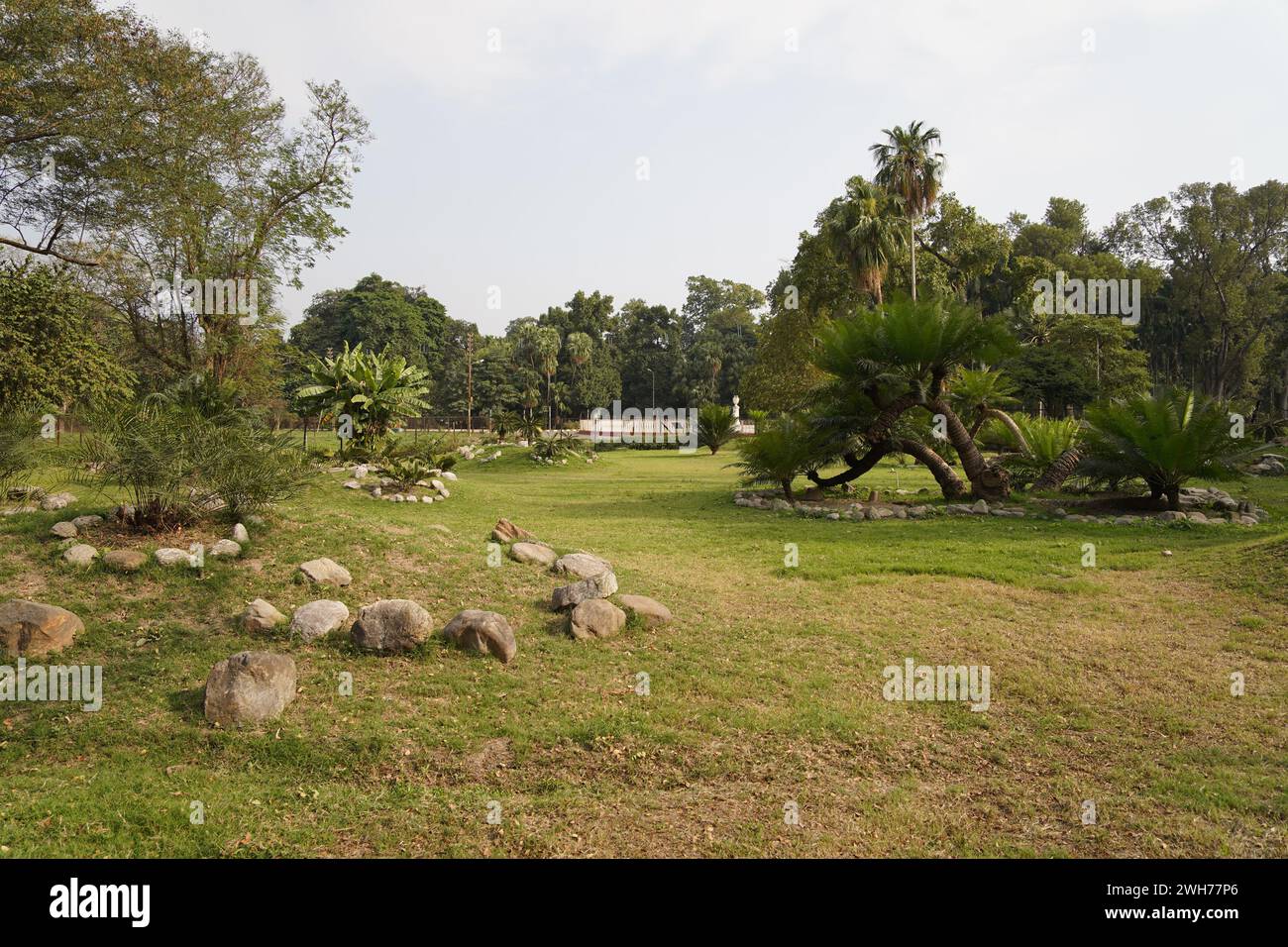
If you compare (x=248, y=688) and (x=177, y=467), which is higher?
(x=177, y=467)

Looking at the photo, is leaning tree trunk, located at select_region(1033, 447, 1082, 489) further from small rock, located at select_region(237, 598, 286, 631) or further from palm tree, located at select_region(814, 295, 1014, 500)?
small rock, located at select_region(237, 598, 286, 631)

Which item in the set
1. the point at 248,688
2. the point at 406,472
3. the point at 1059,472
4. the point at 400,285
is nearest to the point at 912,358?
the point at 1059,472

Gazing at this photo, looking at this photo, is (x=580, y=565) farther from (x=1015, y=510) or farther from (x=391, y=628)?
(x=1015, y=510)

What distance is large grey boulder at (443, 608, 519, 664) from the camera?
5.30 metres

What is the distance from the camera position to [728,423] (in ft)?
110

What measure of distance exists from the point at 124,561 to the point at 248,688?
248cm

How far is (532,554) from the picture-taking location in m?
7.41

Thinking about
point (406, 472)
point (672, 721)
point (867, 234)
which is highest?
point (867, 234)

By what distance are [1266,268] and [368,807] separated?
2625 inches

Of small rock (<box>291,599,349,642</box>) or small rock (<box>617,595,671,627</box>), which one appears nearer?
small rock (<box>291,599,349,642</box>)

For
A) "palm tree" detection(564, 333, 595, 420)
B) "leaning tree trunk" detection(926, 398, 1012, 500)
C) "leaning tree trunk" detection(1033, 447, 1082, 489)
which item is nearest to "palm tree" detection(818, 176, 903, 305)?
"leaning tree trunk" detection(1033, 447, 1082, 489)

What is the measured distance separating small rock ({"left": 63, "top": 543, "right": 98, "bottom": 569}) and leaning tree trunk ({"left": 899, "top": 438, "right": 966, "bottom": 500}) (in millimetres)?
12176

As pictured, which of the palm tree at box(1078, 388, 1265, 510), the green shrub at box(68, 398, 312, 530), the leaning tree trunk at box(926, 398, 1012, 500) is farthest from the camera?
the leaning tree trunk at box(926, 398, 1012, 500)
